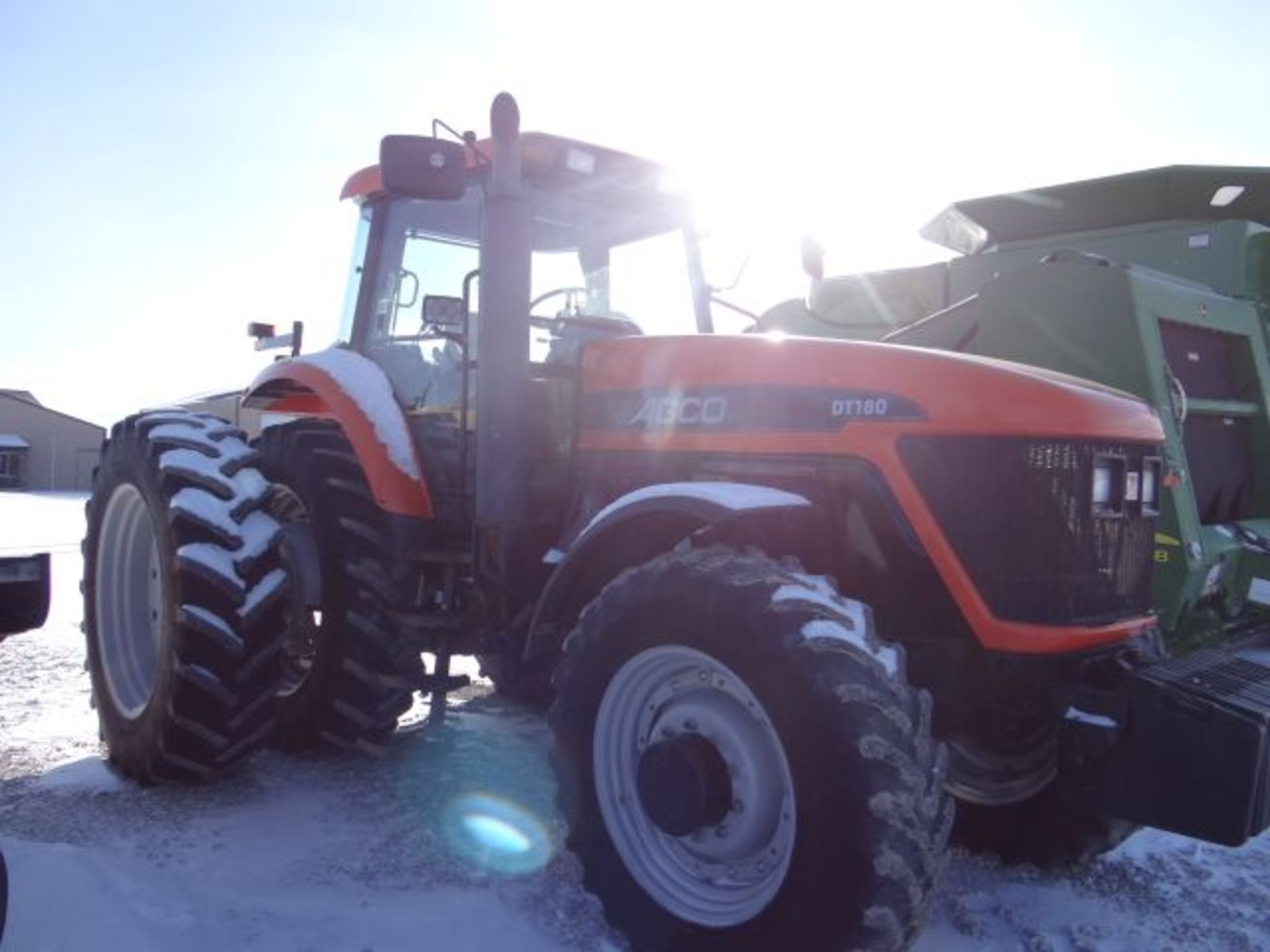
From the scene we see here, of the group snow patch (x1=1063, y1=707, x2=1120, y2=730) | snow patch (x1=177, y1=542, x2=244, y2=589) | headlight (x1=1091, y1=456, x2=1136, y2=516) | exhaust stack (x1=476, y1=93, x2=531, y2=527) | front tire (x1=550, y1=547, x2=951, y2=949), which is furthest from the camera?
snow patch (x1=177, y1=542, x2=244, y2=589)

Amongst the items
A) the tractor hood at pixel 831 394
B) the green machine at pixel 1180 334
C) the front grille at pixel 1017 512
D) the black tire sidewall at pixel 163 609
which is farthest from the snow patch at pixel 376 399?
the front grille at pixel 1017 512

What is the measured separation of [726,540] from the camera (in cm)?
283

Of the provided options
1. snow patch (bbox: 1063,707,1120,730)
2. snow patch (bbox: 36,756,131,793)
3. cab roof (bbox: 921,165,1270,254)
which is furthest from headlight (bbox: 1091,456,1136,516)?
cab roof (bbox: 921,165,1270,254)

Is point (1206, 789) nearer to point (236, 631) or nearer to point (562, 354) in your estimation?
point (562, 354)

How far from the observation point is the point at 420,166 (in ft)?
10.5

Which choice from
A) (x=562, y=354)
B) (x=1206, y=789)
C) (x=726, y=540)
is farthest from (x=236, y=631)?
(x=1206, y=789)

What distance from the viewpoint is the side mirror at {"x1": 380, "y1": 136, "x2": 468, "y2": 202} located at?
3199mm

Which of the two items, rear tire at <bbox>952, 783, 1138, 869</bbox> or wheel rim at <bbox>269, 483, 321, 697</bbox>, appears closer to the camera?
rear tire at <bbox>952, 783, 1138, 869</bbox>

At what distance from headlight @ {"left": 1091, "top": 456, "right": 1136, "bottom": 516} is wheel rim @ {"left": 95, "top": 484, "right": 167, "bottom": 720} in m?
3.45

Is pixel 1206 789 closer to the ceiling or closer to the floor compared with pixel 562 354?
closer to the floor

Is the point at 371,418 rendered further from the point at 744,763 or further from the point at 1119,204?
the point at 1119,204

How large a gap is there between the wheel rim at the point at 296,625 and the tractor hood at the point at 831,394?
1.43m

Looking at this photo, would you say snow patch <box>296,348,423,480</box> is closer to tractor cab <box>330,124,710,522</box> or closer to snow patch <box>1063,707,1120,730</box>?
tractor cab <box>330,124,710,522</box>

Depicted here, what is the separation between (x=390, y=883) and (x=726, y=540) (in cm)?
143
